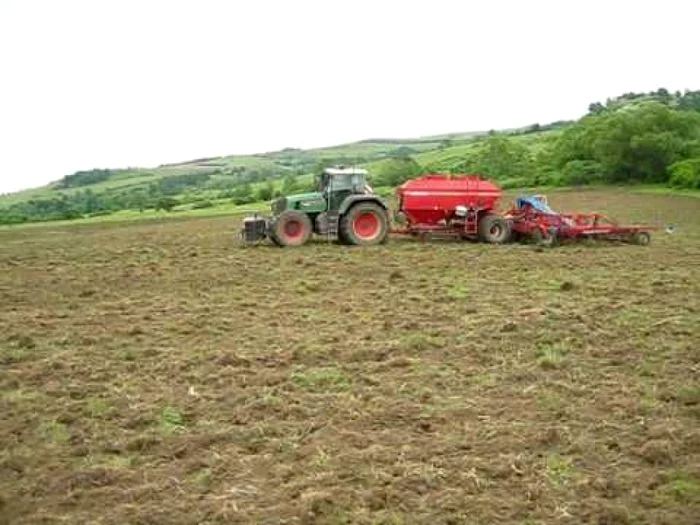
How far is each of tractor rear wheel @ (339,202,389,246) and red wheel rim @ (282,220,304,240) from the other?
835mm

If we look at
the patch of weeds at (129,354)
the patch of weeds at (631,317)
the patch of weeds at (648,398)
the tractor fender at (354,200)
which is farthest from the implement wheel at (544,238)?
the patch of weeds at (129,354)

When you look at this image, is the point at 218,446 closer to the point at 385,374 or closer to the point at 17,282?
the point at 385,374

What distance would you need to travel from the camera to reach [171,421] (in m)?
6.52

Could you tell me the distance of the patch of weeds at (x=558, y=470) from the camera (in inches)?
205

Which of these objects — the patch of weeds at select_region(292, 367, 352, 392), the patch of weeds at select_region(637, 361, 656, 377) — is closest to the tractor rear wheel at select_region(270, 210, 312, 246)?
the patch of weeds at select_region(292, 367, 352, 392)

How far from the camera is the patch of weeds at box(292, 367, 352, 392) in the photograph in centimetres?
724

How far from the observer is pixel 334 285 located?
12.7 meters

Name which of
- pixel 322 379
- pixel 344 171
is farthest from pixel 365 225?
pixel 322 379

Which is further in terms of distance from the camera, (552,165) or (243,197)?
(552,165)

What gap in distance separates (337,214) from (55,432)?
1159 cm

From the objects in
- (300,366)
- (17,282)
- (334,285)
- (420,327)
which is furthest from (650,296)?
(17,282)

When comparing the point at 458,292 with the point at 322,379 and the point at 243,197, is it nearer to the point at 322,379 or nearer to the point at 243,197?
the point at 322,379

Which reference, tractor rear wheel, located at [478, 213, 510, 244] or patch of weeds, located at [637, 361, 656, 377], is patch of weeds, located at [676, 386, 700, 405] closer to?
patch of weeds, located at [637, 361, 656, 377]

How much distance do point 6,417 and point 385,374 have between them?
318cm
